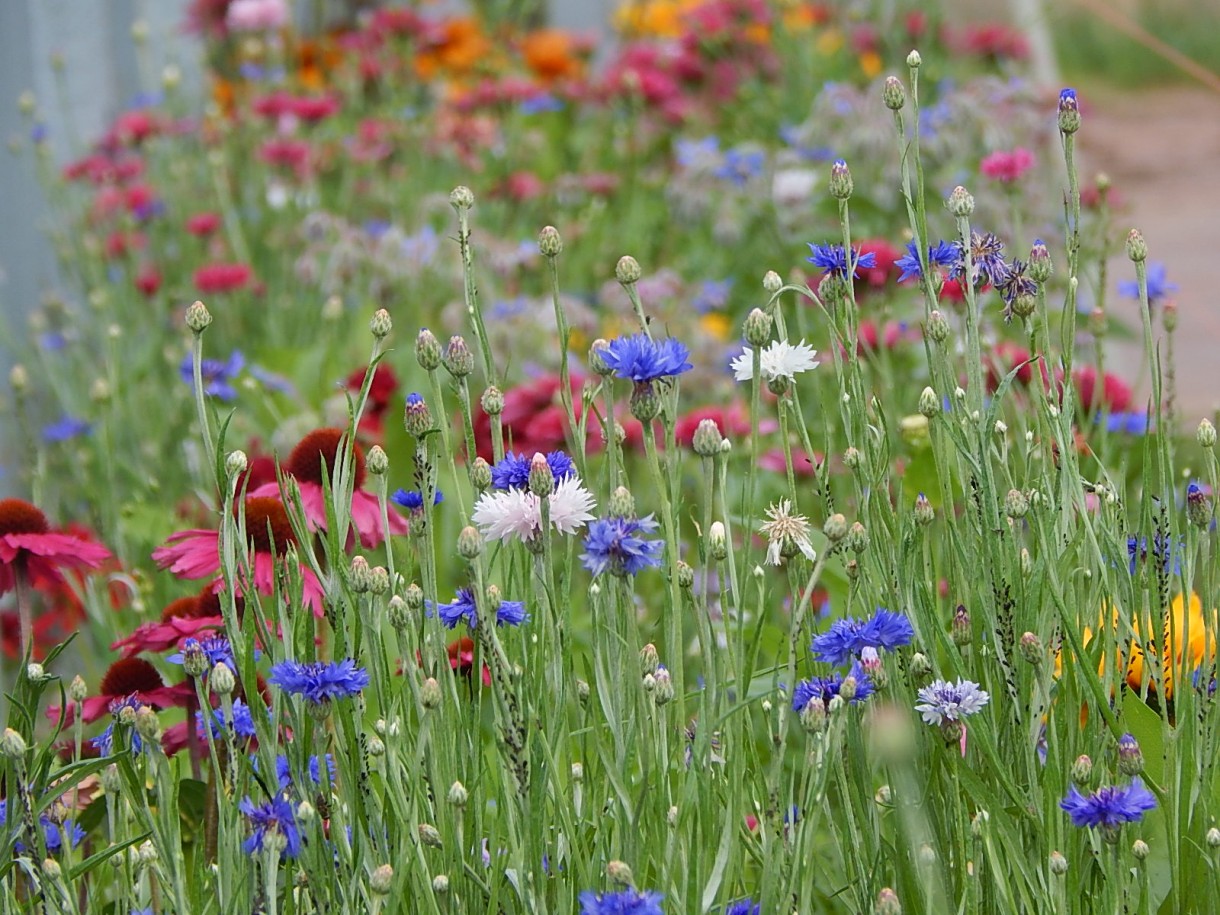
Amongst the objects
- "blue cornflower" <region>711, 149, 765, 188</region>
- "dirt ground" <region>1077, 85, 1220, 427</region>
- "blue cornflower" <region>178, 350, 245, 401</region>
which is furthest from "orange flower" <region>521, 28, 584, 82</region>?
"blue cornflower" <region>178, 350, 245, 401</region>

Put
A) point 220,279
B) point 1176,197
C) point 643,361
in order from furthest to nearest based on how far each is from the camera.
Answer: point 1176,197
point 220,279
point 643,361

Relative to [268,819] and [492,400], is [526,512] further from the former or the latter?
[268,819]

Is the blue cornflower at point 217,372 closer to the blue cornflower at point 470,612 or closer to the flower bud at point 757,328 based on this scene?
the blue cornflower at point 470,612

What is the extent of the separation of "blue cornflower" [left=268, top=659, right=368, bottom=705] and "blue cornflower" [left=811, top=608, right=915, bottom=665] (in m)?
0.28

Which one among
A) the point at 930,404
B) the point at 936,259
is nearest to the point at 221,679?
the point at 930,404

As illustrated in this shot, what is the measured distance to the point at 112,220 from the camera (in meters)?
3.62

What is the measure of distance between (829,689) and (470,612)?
0.24m

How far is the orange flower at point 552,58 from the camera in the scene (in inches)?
185

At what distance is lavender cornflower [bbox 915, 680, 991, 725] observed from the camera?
918 mm

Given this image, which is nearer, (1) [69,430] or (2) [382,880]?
(2) [382,880]

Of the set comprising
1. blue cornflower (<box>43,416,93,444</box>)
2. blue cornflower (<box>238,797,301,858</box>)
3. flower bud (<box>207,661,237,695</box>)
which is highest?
flower bud (<box>207,661,237,695</box>)

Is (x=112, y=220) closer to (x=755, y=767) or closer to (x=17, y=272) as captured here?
(x=17, y=272)

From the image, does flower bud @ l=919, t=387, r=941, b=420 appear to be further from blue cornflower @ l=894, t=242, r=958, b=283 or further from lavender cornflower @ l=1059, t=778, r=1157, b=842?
lavender cornflower @ l=1059, t=778, r=1157, b=842

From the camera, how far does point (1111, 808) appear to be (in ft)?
2.77
